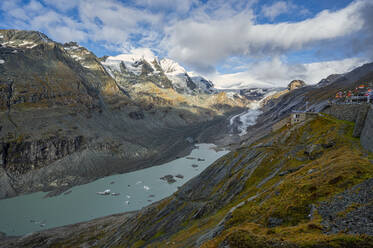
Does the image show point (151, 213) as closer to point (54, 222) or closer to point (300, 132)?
point (300, 132)

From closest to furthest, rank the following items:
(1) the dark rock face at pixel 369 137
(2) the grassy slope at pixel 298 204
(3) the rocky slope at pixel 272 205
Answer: (2) the grassy slope at pixel 298 204 → (3) the rocky slope at pixel 272 205 → (1) the dark rock face at pixel 369 137

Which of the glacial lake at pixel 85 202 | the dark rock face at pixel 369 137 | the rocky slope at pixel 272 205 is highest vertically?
the dark rock face at pixel 369 137

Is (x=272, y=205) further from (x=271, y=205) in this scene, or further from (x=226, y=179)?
(x=226, y=179)

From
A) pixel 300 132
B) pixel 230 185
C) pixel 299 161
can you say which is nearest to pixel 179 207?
pixel 230 185

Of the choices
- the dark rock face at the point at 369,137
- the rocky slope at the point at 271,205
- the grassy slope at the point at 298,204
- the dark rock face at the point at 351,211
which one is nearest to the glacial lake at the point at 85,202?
the rocky slope at the point at 271,205

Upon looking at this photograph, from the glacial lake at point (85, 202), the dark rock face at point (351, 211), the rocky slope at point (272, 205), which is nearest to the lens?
the dark rock face at point (351, 211)

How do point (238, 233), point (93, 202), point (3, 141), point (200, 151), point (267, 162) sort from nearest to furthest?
point (238, 233) → point (267, 162) → point (93, 202) → point (3, 141) → point (200, 151)

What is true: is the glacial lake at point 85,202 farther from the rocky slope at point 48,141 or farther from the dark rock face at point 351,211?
the dark rock face at point 351,211
